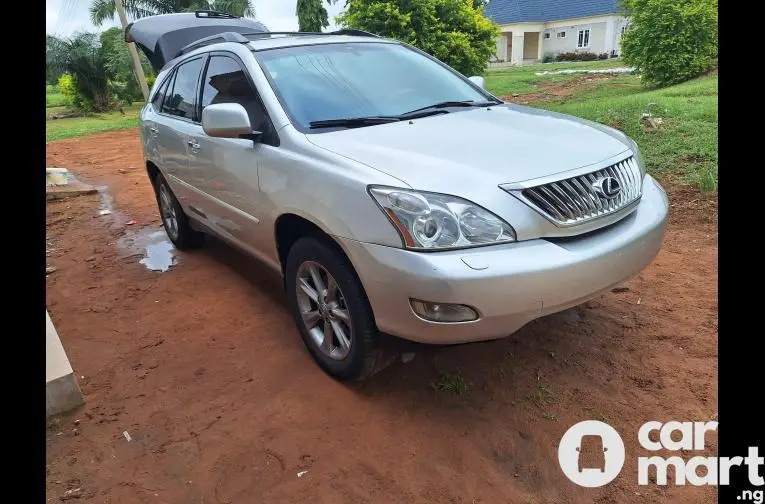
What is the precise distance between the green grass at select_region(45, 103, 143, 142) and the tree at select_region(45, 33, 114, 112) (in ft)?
2.44

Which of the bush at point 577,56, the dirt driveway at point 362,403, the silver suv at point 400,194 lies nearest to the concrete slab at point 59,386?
the dirt driveway at point 362,403

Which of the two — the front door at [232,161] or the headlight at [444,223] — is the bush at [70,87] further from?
the headlight at [444,223]

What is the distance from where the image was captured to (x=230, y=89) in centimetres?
357

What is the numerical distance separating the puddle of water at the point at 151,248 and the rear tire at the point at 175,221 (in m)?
0.15

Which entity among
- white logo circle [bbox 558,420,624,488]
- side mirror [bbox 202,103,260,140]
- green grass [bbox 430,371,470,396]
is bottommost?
white logo circle [bbox 558,420,624,488]

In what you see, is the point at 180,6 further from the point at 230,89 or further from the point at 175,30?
the point at 230,89

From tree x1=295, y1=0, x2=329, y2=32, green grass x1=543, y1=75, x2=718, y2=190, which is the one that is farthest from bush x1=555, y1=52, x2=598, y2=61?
green grass x1=543, y1=75, x2=718, y2=190

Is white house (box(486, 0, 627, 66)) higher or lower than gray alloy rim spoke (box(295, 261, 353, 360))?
higher

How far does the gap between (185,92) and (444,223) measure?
2.99 meters

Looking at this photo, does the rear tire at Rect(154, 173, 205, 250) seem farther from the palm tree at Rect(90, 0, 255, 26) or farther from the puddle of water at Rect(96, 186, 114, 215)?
the palm tree at Rect(90, 0, 255, 26)

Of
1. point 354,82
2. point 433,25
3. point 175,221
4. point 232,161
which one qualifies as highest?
point 433,25

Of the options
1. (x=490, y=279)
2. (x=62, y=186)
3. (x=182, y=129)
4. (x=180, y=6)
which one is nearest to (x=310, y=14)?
(x=180, y=6)

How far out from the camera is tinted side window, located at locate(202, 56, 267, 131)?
3.23 metres
